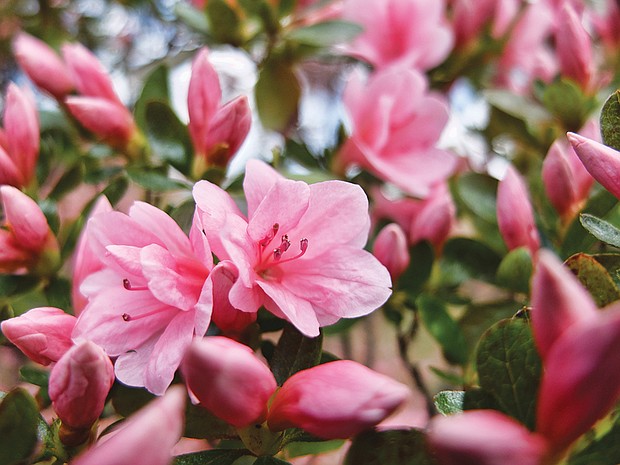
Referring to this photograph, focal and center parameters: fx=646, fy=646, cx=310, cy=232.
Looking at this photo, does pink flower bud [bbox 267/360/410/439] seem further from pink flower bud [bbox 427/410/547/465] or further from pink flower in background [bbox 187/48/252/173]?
pink flower in background [bbox 187/48/252/173]

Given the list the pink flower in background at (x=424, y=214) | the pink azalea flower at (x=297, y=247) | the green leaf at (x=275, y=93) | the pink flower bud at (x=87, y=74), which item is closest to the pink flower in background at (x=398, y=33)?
the green leaf at (x=275, y=93)

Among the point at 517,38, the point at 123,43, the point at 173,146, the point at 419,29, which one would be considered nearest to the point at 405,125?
the point at 419,29

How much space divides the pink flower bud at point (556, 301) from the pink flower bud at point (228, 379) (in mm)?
225

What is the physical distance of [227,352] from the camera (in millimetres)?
486

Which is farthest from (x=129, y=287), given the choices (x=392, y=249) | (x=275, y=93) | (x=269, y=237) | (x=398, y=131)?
(x=275, y=93)

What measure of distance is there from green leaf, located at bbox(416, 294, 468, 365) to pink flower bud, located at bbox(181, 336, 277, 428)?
35 cm

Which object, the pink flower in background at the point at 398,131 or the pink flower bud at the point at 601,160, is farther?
the pink flower in background at the point at 398,131

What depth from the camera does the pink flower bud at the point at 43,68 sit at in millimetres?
1052

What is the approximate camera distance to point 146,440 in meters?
0.38

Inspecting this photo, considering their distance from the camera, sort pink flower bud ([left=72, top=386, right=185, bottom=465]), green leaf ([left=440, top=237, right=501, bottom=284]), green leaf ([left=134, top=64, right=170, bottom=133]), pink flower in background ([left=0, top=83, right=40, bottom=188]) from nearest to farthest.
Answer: pink flower bud ([left=72, top=386, right=185, bottom=465])
pink flower in background ([left=0, top=83, right=40, bottom=188])
green leaf ([left=440, top=237, right=501, bottom=284])
green leaf ([left=134, top=64, right=170, bottom=133])

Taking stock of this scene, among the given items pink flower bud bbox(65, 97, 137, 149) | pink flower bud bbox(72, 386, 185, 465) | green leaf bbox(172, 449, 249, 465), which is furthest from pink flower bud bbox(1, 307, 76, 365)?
pink flower bud bbox(65, 97, 137, 149)

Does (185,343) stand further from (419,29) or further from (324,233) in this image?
(419,29)

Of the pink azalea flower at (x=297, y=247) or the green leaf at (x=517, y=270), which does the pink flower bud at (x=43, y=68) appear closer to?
the pink azalea flower at (x=297, y=247)

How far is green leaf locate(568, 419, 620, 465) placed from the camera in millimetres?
507
